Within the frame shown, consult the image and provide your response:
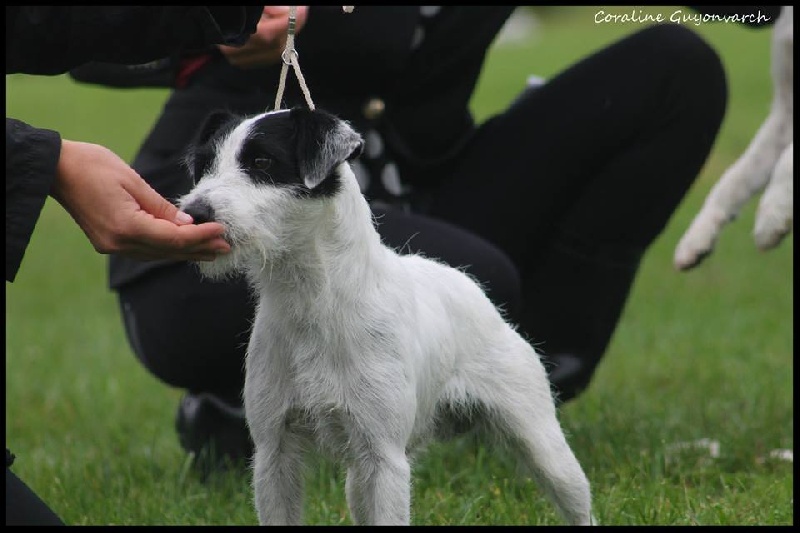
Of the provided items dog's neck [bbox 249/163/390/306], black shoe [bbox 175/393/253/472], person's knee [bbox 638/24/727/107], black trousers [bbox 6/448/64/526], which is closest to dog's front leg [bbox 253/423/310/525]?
dog's neck [bbox 249/163/390/306]

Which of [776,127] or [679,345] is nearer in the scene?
[776,127]

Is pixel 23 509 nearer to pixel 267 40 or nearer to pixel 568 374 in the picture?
pixel 267 40

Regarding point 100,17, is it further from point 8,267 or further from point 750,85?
point 750,85

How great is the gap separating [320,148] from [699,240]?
169 cm

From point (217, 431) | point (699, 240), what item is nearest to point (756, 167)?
point (699, 240)

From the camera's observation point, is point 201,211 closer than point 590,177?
Yes

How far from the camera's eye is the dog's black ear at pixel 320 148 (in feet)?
7.13

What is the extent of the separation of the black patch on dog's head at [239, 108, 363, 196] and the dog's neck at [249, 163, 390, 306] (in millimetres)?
97

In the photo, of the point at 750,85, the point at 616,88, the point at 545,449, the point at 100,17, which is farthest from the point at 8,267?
the point at 750,85

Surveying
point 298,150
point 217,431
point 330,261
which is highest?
point 298,150

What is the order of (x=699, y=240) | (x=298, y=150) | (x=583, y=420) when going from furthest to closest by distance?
(x=583, y=420) < (x=699, y=240) < (x=298, y=150)

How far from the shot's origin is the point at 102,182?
2137 millimetres

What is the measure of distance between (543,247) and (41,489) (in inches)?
66.5

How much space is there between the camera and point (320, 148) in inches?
85.6
